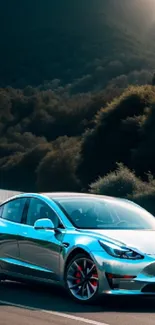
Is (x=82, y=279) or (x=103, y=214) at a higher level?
(x=103, y=214)

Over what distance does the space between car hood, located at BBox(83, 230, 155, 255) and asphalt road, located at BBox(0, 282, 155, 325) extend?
74cm

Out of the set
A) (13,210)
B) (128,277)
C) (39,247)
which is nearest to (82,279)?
(128,277)

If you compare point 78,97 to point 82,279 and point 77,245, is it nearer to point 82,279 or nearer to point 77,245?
point 77,245

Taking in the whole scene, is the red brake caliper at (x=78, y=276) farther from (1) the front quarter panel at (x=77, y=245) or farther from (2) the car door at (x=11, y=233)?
(2) the car door at (x=11, y=233)

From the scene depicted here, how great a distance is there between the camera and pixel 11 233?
12875 mm

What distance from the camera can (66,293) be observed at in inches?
487

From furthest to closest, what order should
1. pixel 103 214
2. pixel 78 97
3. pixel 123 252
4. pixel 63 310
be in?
pixel 78 97
pixel 103 214
pixel 123 252
pixel 63 310

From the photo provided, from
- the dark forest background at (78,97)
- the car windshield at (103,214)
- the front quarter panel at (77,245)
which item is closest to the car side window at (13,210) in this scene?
the car windshield at (103,214)

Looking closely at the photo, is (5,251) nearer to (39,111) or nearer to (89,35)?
(39,111)

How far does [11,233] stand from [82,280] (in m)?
1.92

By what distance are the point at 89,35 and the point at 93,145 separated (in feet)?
253

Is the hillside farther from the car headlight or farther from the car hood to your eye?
the car headlight

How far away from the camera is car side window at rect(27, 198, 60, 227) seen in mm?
12394

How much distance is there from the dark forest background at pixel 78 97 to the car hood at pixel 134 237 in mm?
19333
